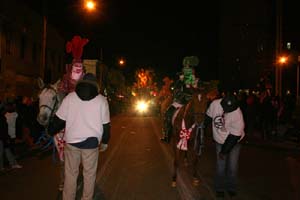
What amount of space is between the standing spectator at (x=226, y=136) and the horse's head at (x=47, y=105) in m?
2.92

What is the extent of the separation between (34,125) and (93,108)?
35.4 feet

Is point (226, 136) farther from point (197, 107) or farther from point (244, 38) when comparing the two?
point (244, 38)

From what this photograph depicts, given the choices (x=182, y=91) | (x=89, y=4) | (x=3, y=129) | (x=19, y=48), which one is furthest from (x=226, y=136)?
(x=19, y=48)

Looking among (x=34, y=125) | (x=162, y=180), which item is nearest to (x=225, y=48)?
(x=34, y=125)

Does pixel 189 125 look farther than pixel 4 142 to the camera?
No

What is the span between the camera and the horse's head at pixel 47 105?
8.42m

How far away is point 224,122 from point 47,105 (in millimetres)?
3321

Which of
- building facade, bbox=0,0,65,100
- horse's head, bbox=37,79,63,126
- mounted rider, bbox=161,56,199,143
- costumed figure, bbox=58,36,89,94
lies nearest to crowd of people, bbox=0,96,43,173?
horse's head, bbox=37,79,63,126

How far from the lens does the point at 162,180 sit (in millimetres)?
9883

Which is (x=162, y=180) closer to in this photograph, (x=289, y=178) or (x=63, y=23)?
(x=289, y=178)

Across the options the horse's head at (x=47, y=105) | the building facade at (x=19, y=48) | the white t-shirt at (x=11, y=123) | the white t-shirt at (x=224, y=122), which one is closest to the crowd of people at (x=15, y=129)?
the white t-shirt at (x=11, y=123)

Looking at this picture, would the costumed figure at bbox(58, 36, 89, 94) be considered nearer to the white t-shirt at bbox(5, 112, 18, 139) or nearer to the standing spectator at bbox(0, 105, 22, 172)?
the standing spectator at bbox(0, 105, 22, 172)

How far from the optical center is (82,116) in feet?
19.6

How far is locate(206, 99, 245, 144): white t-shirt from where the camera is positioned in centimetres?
777
